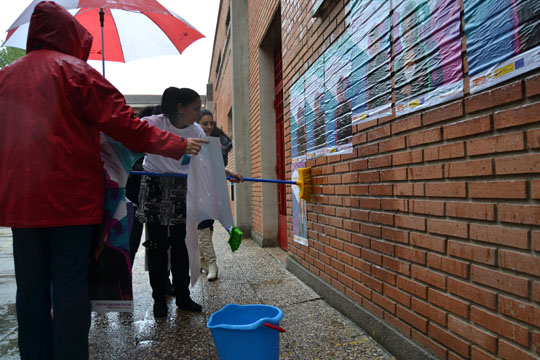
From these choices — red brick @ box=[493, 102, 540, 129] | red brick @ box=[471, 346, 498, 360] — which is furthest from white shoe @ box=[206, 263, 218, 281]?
red brick @ box=[493, 102, 540, 129]

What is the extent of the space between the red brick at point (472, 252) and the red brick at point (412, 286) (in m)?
0.30

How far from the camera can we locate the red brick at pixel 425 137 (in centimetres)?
174

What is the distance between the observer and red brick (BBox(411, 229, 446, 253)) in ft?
5.68

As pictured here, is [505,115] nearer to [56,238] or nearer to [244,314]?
[244,314]

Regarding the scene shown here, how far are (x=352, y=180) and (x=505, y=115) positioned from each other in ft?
4.29

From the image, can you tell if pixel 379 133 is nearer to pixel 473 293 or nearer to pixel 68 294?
pixel 473 293

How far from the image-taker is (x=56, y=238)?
5.74 feet

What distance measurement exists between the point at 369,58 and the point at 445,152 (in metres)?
0.97

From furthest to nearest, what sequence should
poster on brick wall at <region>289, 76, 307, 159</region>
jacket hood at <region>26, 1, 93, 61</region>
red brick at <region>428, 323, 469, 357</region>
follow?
1. poster on brick wall at <region>289, 76, 307, 159</region>
2. jacket hood at <region>26, 1, 93, 61</region>
3. red brick at <region>428, 323, 469, 357</region>

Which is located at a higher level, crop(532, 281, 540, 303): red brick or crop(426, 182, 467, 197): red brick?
crop(426, 182, 467, 197): red brick

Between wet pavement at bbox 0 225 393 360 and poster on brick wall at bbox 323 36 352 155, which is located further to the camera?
poster on brick wall at bbox 323 36 352 155

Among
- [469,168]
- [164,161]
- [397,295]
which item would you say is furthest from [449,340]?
[164,161]

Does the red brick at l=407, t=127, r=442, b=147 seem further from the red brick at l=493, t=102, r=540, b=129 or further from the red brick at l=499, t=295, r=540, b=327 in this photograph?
the red brick at l=499, t=295, r=540, b=327

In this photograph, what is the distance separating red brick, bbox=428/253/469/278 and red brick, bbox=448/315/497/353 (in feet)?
0.68
